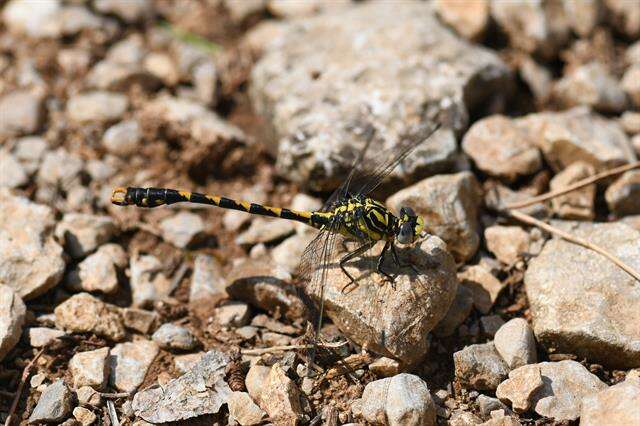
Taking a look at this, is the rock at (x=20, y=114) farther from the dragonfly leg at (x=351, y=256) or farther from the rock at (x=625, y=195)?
the rock at (x=625, y=195)

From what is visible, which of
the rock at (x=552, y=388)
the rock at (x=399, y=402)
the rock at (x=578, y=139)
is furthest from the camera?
the rock at (x=578, y=139)

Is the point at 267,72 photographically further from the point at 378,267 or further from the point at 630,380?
the point at 630,380

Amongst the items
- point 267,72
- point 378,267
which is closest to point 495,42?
point 267,72

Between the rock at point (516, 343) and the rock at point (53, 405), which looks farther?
the rock at point (516, 343)

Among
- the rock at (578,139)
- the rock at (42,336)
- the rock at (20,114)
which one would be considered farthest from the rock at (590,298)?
the rock at (20,114)

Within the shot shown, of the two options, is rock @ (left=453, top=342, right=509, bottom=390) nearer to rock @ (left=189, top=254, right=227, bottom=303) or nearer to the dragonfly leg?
the dragonfly leg

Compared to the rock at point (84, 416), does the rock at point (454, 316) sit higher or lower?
higher

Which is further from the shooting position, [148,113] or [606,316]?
[148,113]

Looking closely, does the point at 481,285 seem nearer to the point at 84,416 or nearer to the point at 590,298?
the point at 590,298
